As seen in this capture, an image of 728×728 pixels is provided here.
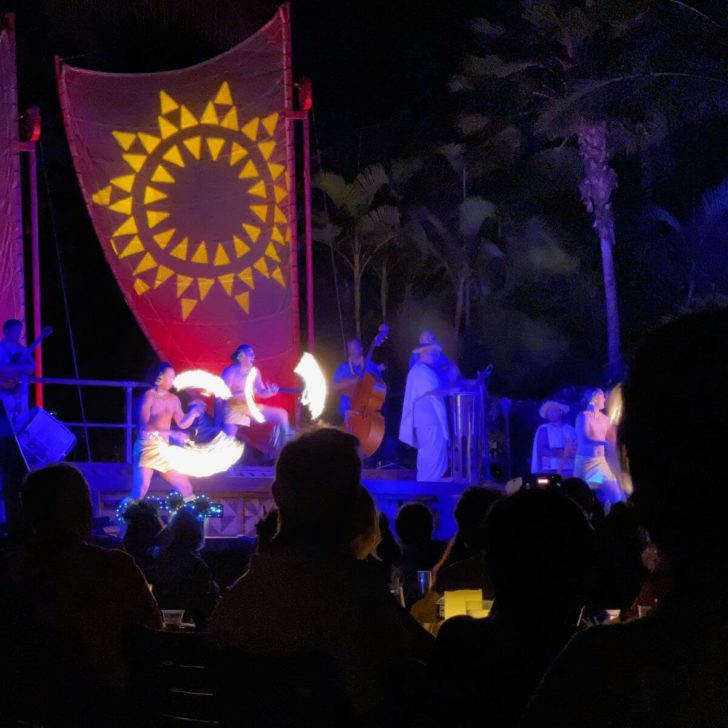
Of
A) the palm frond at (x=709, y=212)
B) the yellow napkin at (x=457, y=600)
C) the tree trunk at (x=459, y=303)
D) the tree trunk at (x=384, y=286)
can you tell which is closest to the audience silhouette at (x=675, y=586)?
the yellow napkin at (x=457, y=600)

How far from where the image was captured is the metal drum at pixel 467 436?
13.9 meters

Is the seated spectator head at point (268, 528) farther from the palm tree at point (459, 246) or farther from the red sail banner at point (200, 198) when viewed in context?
the palm tree at point (459, 246)

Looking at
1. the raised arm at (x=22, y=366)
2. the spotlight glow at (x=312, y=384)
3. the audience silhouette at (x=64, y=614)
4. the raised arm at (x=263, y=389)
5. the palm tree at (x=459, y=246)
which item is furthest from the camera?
the palm tree at (x=459, y=246)

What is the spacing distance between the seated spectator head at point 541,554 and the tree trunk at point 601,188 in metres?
21.4

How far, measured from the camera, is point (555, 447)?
14.8m

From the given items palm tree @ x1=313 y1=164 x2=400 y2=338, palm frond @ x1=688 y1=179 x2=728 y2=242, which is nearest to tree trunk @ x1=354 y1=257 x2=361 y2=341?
palm tree @ x1=313 y1=164 x2=400 y2=338

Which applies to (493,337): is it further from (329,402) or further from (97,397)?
(329,402)

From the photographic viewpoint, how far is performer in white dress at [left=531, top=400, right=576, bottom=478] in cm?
1469

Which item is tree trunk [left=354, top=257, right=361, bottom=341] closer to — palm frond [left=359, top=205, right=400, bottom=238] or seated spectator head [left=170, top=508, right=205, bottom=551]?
palm frond [left=359, top=205, right=400, bottom=238]

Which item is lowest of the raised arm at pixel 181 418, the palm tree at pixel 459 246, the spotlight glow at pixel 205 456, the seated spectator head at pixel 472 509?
the spotlight glow at pixel 205 456

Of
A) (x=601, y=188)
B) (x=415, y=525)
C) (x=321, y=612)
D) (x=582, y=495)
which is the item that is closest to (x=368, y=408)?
(x=415, y=525)

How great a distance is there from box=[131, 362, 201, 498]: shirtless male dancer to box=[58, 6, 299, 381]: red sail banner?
88.4 inches

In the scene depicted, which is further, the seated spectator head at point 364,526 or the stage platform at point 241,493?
the stage platform at point 241,493

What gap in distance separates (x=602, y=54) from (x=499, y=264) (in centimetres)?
560
